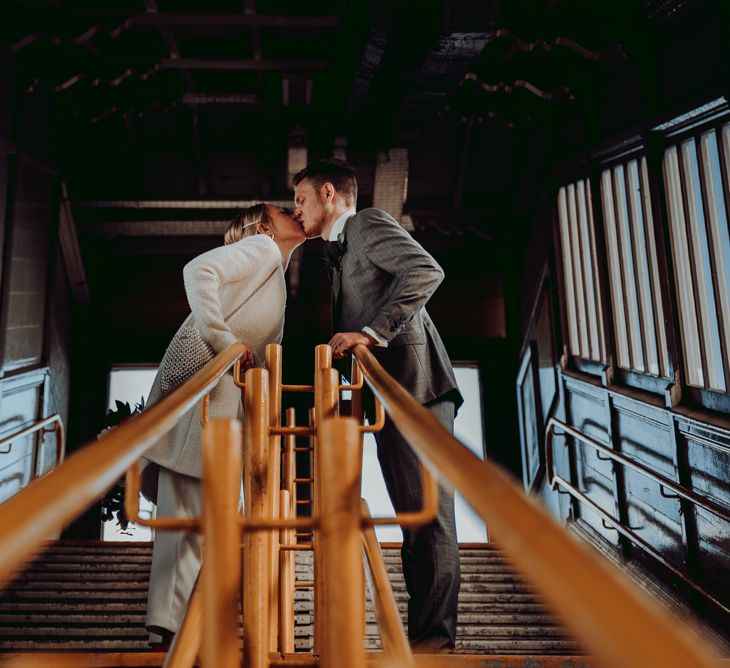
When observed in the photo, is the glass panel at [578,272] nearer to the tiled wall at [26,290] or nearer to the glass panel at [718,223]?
the glass panel at [718,223]

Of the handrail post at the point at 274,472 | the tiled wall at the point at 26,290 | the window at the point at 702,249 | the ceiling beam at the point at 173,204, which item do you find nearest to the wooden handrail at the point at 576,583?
the handrail post at the point at 274,472

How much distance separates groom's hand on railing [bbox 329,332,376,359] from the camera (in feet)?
8.28

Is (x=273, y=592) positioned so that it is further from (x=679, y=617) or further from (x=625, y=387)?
(x=625, y=387)

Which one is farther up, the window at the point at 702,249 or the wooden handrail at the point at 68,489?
the window at the point at 702,249

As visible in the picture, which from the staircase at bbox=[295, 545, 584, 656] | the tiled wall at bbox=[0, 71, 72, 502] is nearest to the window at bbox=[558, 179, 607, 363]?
the staircase at bbox=[295, 545, 584, 656]

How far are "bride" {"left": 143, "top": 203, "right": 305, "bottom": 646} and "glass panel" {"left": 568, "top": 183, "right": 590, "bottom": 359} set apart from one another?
3.66 meters

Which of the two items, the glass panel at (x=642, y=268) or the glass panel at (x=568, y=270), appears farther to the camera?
the glass panel at (x=568, y=270)

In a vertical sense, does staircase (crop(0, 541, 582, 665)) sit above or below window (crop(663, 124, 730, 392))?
below

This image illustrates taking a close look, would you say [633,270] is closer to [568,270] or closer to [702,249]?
[702,249]

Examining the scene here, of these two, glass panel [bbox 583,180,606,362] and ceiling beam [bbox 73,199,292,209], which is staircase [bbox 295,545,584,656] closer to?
glass panel [bbox 583,180,606,362]

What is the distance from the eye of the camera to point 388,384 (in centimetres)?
146

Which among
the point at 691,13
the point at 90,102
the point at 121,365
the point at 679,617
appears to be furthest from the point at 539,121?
the point at 121,365

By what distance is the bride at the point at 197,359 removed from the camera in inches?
95.0

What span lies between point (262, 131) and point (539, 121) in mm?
2809
